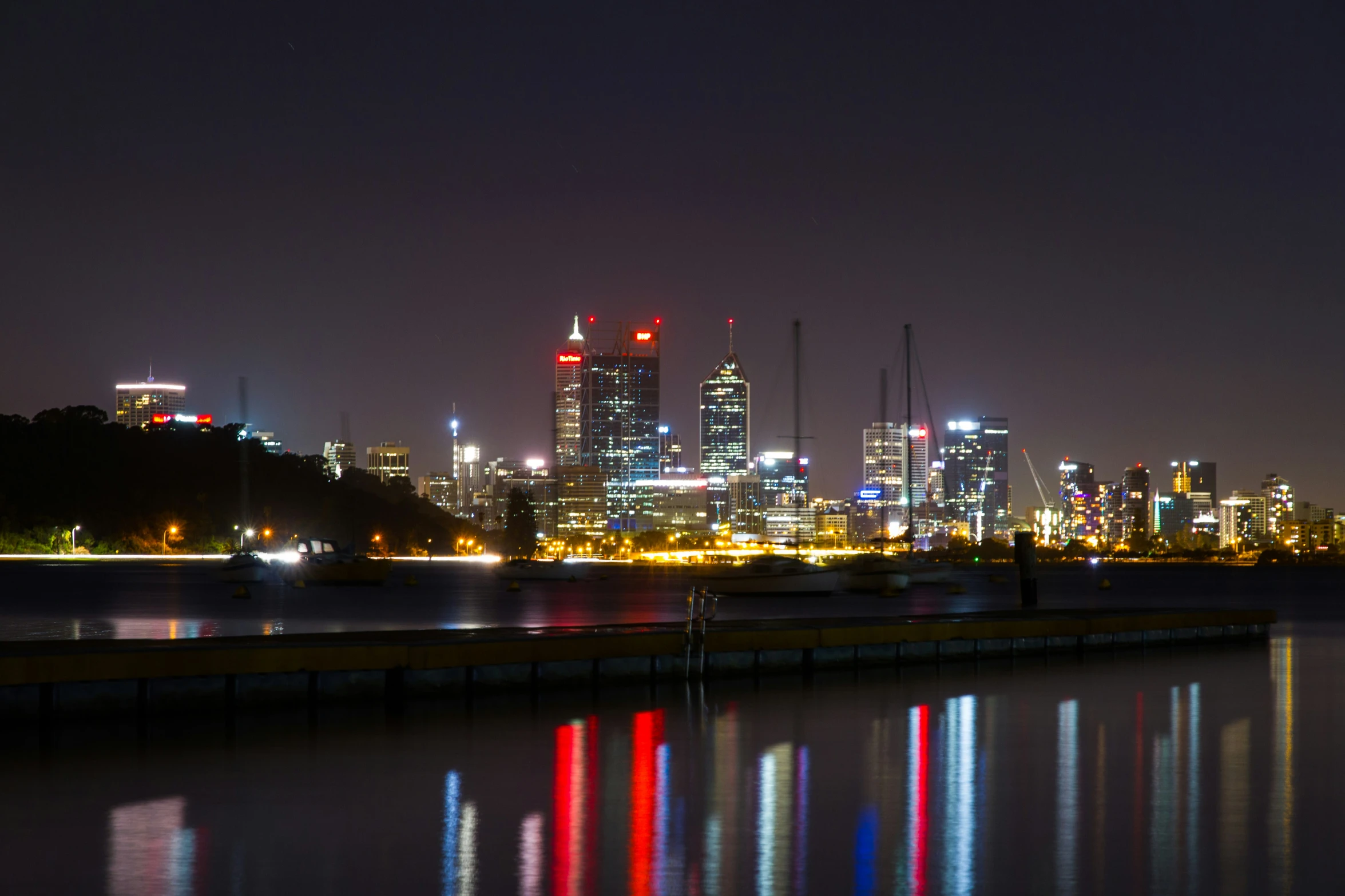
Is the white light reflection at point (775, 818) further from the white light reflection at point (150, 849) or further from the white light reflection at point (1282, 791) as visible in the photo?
the white light reflection at point (150, 849)

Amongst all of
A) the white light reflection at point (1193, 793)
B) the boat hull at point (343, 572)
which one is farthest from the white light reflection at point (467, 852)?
the boat hull at point (343, 572)

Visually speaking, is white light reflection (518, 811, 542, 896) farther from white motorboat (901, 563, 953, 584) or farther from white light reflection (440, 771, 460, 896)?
white motorboat (901, 563, 953, 584)

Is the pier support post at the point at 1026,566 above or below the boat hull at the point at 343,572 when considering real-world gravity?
above

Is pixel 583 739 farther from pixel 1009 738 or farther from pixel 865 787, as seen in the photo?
pixel 1009 738

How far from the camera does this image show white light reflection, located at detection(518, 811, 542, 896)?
11.7m

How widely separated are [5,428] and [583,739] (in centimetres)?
16905

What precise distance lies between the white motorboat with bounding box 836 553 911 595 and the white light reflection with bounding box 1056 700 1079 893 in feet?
227

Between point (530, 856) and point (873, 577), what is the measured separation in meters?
84.7

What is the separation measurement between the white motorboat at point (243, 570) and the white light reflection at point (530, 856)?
105 meters

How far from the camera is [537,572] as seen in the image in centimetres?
13275

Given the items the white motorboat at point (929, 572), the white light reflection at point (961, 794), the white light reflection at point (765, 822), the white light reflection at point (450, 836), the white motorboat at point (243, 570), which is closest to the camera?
the white light reflection at point (450, 836)

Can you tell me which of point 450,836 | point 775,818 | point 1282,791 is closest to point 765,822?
point 775,818

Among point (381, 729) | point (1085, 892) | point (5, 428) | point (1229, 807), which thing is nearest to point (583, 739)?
point (381, 729)

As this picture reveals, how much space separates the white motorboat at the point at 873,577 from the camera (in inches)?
3794
